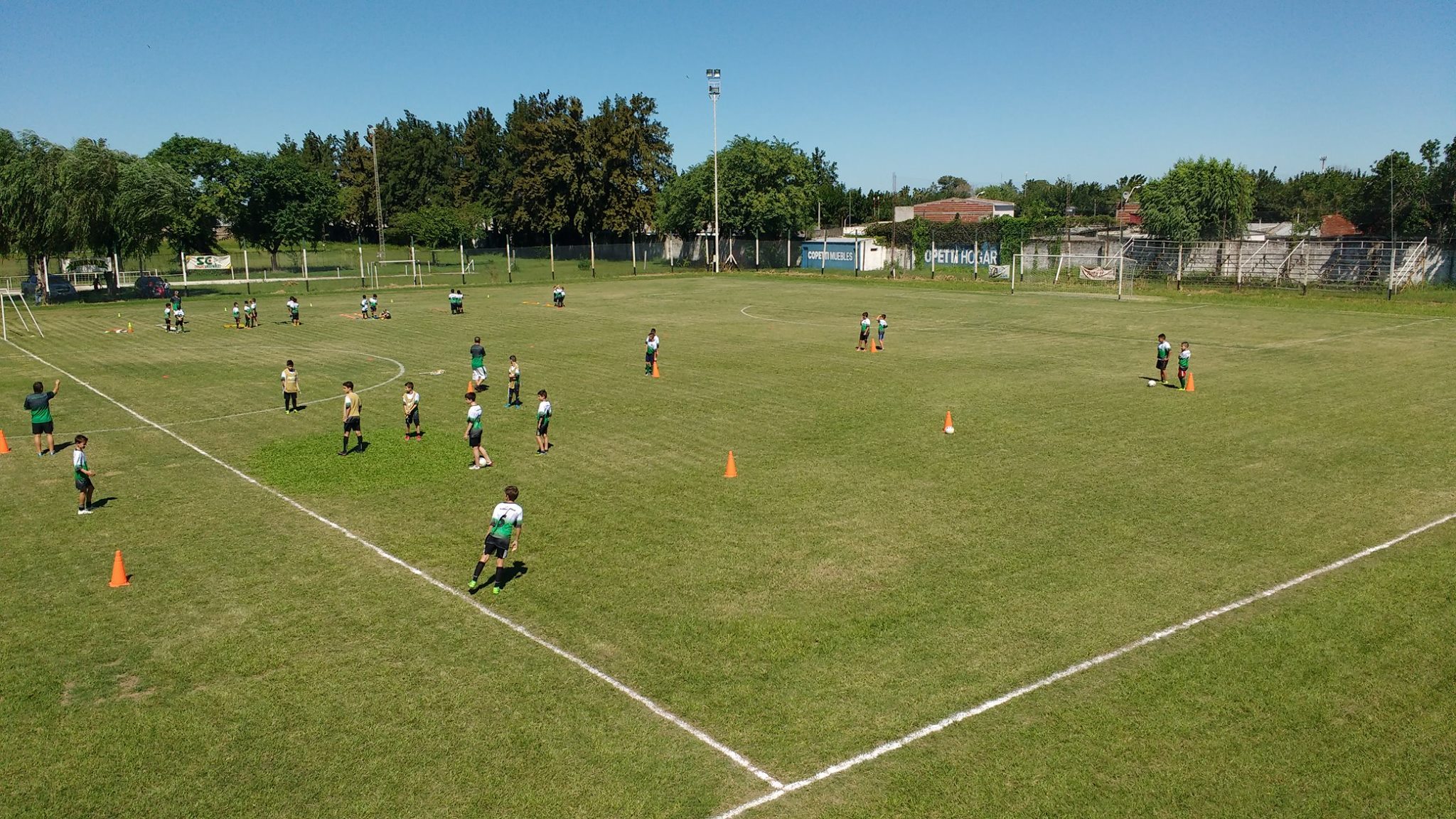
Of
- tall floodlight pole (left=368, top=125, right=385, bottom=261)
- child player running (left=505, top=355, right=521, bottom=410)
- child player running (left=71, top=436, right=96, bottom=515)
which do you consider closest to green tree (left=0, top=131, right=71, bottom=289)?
tall floodlight pole (left=368, top=125, right=385, bottom=261)

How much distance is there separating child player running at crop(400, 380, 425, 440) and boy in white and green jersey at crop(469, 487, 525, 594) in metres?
9.85

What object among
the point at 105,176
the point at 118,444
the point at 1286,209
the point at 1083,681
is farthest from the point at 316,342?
the point at 1286,209

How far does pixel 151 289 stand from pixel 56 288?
17.9ft

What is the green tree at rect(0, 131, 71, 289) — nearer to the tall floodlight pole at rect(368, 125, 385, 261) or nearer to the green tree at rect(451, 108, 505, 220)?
the tall floodlight pole at rect(368, 125, 385, 261)

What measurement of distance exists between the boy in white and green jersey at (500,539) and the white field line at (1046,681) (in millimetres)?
6431

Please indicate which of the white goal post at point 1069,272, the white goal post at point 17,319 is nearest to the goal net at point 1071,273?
the white goal post at point 1069,272

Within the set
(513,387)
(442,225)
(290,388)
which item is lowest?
(513,387)

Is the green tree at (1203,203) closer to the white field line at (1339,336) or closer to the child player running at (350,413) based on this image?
the white field line at (1339,336)

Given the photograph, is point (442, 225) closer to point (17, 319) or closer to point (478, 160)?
point (478, 160)

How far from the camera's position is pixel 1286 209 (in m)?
122

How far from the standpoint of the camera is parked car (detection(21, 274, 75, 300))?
207ft

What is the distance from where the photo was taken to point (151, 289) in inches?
2566

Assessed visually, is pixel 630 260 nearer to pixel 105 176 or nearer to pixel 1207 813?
pixel 105 176

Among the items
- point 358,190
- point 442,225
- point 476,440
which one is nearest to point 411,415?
point 476,440
